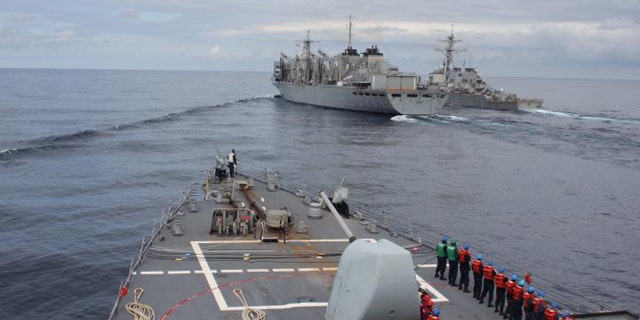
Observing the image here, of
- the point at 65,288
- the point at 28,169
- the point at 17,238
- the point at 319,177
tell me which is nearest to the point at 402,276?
the point at 65,288

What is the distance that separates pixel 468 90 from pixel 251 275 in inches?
4691

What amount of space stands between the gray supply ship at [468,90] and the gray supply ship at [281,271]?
92853 millimetres

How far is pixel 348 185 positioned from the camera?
43.5 metres

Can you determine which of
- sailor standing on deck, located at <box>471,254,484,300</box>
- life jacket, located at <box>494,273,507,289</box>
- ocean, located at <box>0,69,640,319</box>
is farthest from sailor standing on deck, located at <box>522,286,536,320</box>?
ocean, located at <box>0,69,640,319</box>

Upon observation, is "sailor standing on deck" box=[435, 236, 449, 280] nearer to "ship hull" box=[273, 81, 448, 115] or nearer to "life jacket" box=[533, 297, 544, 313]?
"life jacket" box=[533, 297, 544, 313]

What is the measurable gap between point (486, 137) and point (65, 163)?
48050 mm

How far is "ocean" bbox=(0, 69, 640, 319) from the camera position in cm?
2592

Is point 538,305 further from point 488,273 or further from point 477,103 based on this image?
point 477,103

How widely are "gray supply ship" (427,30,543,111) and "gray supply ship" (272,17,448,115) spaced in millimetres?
14979

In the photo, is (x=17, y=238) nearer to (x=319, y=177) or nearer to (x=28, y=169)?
(x=28, y=169)

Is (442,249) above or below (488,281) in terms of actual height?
above

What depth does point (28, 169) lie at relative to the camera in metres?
45.9

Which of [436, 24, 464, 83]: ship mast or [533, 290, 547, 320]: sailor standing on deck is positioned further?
[436, 24, 464, 83]: ship mast

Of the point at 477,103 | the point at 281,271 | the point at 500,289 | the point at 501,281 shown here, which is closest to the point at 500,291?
the point at 500,289
